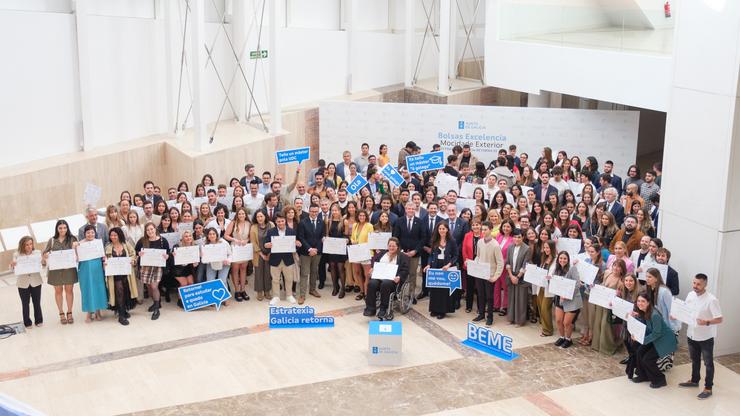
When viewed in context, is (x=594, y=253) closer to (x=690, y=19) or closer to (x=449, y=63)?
(x=690, y=19)

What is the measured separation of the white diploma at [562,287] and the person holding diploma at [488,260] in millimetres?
982

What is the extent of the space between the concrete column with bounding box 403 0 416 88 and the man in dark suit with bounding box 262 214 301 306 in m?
11.3

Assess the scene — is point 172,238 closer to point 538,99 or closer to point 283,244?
point 283,244

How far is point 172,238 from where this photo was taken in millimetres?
13938

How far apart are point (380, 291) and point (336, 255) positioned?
4.10ft

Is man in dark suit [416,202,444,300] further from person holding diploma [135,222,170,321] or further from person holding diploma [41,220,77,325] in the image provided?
person holding diploma [41,220,77,325]

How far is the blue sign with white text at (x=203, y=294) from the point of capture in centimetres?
1383

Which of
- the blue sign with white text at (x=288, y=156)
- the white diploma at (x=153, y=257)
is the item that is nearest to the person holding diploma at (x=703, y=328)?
the white diploma at (x=153, y=257)

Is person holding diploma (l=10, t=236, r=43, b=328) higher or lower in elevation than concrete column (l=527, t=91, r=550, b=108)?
lower

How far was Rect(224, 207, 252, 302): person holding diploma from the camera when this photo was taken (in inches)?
557

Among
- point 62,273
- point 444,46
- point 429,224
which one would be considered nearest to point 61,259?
point 62,273

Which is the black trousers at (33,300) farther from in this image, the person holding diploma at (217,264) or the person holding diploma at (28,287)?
the person holding diploma at (217,264)

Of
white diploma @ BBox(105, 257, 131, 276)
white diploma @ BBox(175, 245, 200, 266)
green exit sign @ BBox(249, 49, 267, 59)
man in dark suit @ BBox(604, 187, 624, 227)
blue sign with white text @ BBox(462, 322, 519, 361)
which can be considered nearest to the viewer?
blue sign with white text @ BBox(462, 322, 519, 361)

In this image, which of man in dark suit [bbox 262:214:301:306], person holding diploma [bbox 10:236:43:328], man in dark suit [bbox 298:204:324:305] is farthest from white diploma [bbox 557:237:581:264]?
person holding diploma [bbox 10:236:43:328]
